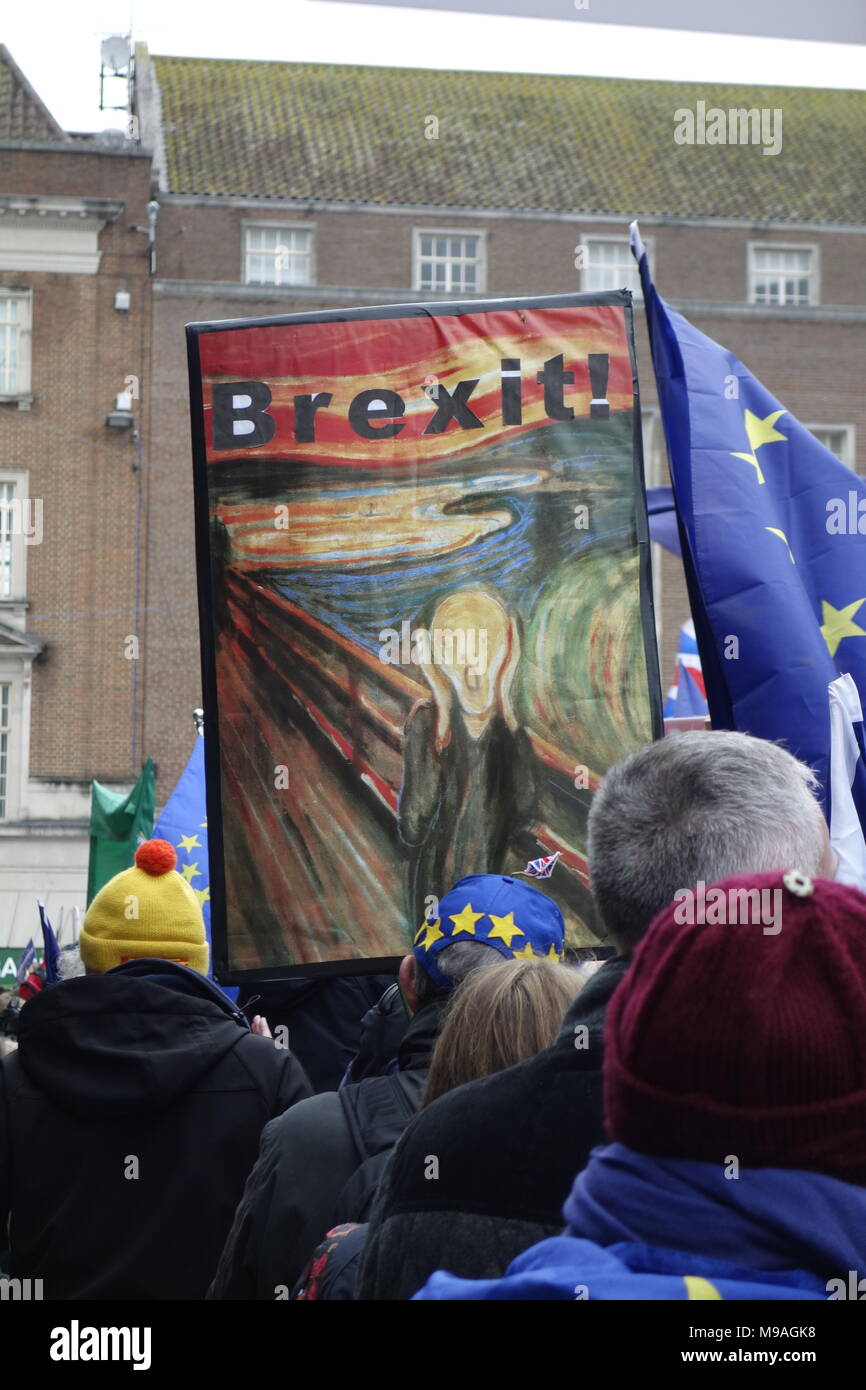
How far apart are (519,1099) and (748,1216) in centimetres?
65

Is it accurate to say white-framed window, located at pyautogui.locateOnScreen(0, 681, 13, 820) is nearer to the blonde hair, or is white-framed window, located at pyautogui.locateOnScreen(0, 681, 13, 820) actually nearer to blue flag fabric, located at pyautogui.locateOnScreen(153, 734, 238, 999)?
blue flag fabric, located at pyautogui.locateOnScreen(153, 734, 238, 999)

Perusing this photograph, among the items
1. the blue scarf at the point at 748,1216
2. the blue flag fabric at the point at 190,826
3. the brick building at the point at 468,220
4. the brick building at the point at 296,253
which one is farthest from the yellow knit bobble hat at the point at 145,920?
the brick building at the point at 468,220

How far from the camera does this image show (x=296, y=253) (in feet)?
105

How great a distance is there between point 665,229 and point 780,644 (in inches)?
1195

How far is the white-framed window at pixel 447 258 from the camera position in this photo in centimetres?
3228

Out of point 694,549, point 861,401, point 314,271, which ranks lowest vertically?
point 694,549

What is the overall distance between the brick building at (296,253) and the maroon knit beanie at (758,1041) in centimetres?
2671

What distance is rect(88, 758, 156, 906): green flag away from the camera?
14.1 m

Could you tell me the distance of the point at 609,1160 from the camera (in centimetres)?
153

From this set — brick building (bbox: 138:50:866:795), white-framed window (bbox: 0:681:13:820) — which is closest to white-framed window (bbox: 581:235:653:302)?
brick building (bbox: 138:50:866:795)

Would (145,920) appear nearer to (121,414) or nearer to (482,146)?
(121,414)

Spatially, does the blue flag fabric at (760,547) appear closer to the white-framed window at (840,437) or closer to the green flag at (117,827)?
the green flag at (117,827)

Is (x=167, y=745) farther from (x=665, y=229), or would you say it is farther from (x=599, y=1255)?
(x=599, y=1255)

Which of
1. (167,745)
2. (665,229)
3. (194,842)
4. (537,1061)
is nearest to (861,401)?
(665,229)
